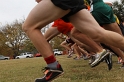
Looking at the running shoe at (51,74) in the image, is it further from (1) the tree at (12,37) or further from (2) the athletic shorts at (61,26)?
(1) the tree at (12,37)

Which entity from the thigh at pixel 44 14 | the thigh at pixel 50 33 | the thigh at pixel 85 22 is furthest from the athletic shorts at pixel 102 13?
the thigh at pixel 44 14

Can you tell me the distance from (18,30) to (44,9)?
6510cm

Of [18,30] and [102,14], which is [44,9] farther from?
[18,30]

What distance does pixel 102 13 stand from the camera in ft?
16.9

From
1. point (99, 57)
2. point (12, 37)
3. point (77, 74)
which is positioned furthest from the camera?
point (12, 37)

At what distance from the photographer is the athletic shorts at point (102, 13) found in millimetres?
5145

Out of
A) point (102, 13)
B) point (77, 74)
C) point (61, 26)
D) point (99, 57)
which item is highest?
point (61, 26)

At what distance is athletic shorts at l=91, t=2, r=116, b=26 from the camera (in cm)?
514

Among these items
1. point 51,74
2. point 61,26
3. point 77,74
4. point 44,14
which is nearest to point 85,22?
point 44,14

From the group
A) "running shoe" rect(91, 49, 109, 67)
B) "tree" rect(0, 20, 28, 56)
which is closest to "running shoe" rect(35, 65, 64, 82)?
"running shoe" rect(91, 49, 109, 67)

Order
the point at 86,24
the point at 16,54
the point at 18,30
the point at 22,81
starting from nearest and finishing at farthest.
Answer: the point at 86,24 → the point at 22,81 → the point at 18,30 → the point at 16,54

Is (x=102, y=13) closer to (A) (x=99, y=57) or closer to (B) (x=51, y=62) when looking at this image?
(A) (x=99, y=57)

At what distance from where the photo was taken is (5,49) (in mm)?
69875

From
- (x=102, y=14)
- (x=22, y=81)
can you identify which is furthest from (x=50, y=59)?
(x=102, y=14)
